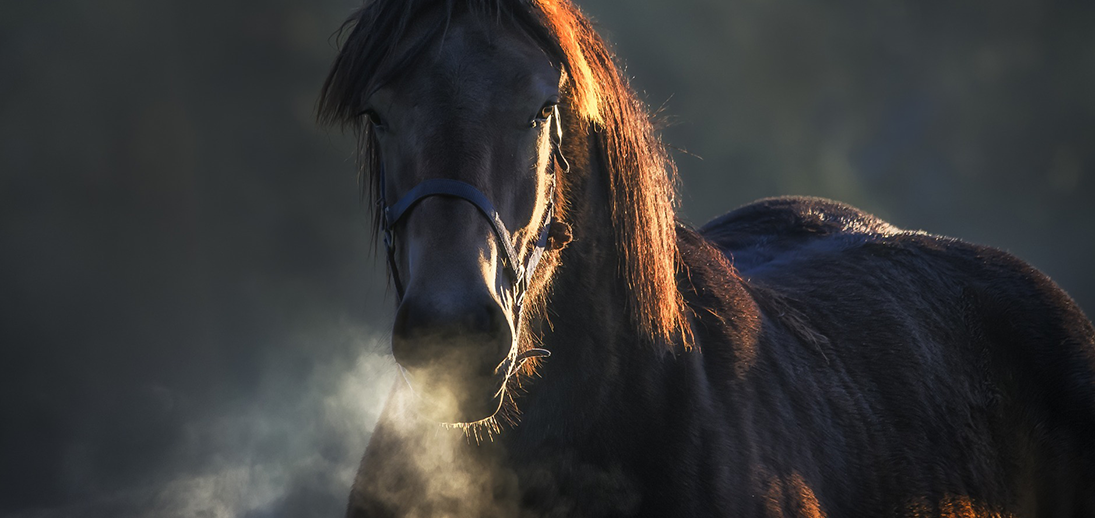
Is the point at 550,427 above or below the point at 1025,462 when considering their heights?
below

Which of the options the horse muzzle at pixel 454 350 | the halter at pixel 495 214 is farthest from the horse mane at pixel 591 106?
the horse muzzle at pixel 454 350

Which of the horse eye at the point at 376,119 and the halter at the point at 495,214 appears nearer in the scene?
the halter at the point at 495,214

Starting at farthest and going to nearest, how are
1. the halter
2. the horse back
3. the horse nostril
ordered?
the horse back, the halter, the horse nostril

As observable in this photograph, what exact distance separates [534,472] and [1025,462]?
246 centimetres

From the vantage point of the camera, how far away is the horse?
1724mm

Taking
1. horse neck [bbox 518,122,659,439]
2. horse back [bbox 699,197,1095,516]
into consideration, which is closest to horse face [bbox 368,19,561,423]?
horse neck [bbox 518,122,659,439]

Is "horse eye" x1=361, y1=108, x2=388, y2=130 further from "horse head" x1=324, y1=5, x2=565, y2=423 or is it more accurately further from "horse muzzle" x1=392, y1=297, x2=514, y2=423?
"horse muzzle" x1=392, y1=297, x2=514, y2=423

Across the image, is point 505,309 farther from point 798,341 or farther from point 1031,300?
point 1031,300

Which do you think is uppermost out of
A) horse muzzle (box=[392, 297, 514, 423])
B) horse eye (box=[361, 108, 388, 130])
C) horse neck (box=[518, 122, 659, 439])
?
horse eye (box=[361, 108, 388, 130])

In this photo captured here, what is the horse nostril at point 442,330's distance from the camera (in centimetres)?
153

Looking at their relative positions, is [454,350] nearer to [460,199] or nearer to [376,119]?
[460,199]

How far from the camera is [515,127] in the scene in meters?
1.88

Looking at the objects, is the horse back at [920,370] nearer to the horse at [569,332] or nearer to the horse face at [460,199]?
the horse at [569,332]

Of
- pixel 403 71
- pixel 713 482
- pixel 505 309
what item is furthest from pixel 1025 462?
pixel 403 71
